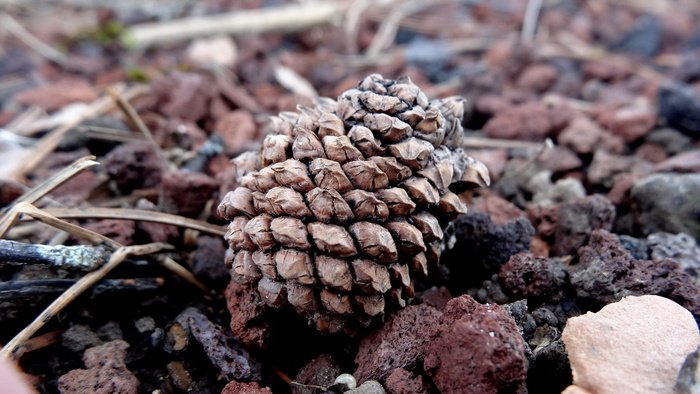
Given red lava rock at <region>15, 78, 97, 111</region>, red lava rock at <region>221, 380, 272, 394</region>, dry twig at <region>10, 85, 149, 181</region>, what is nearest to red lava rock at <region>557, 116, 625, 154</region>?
red lava rock at <region>221, 380, 272, 394</region>

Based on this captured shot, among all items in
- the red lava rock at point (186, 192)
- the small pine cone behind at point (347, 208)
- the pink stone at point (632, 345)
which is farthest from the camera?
the red lava rock at point (186, 192)

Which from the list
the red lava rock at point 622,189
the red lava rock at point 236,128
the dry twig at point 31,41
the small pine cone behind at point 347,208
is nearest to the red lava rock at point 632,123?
the red lava rock at point 622,189

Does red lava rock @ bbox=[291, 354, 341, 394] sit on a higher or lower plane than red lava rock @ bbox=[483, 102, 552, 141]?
lower

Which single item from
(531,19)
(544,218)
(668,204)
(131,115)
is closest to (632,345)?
(544,218)

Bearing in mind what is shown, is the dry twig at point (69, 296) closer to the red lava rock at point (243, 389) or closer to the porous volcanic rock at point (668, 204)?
the red lava rock at point (243, 389)

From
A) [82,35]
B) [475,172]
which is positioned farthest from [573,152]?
[82,35]

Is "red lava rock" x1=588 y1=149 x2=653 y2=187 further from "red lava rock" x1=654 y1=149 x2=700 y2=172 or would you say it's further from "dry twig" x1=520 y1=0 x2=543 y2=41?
"dry twig" x1=520 y1=0 x2=543 y2=41

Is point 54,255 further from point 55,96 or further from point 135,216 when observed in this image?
point 55,96
